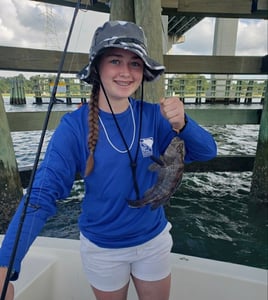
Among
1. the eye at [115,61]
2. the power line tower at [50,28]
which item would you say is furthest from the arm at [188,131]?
the power line tower at [50,28]

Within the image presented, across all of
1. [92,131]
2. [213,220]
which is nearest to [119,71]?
[92,131]

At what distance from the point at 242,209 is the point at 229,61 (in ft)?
8.51

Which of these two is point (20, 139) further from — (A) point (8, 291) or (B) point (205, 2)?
(A) point (8, 291)

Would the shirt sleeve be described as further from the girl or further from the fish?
the fish

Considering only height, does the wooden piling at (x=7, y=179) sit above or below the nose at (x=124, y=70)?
below

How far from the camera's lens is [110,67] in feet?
3.40

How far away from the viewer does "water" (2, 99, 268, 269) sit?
10.8 ft

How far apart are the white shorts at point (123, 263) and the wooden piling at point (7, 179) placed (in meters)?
2.83

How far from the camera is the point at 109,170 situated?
3.44 ft

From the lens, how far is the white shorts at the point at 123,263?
1100 mm

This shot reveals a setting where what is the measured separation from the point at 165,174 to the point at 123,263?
410 millimetres

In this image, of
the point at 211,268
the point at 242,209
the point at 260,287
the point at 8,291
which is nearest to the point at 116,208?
the point at 8,291

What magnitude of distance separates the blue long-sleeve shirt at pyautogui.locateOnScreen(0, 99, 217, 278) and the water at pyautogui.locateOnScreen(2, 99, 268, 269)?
243 centimetres

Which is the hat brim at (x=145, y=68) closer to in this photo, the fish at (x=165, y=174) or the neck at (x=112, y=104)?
the neck at (x=112, y=104)
